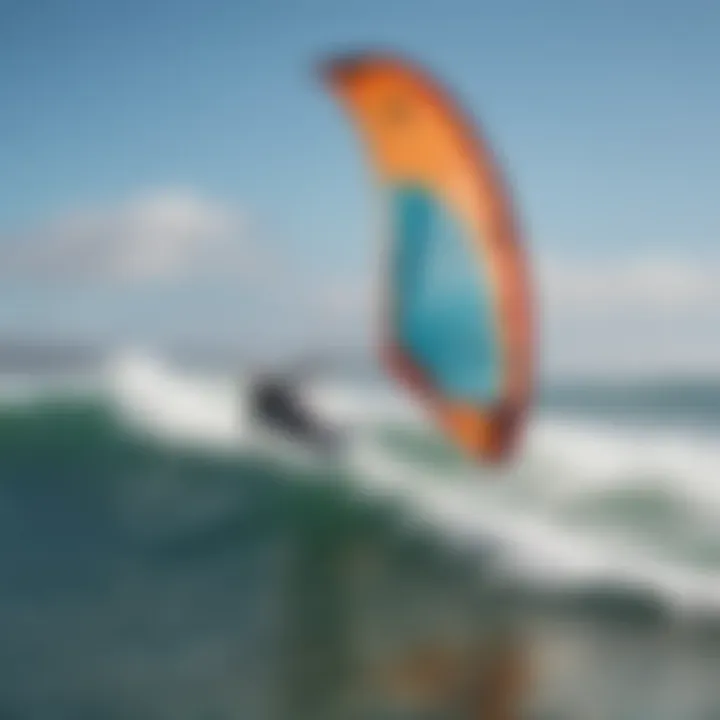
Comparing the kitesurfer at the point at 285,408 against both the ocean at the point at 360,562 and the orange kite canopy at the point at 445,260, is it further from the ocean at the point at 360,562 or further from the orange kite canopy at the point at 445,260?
the orange kite canopy at the point at 445,260

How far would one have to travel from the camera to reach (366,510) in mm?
2674

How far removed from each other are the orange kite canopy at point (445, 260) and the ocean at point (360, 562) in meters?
0.09

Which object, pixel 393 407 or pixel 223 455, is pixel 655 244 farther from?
pixel 223 455

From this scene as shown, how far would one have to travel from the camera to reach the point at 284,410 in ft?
8.25

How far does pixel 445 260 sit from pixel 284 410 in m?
0.47

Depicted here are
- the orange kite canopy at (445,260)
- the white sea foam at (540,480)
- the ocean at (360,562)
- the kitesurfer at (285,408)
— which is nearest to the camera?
the ocean at (360,562)

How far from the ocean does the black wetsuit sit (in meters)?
0.04

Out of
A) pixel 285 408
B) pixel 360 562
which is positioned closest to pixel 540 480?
pixel 360 562

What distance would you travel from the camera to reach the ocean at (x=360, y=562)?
208 centimetres

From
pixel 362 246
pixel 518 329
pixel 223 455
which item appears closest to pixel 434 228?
pixel 362 246

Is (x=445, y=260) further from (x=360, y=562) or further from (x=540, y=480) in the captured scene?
(x=360, y=562)

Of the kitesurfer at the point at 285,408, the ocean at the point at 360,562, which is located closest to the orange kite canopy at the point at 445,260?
the ocean at the point at 360,562

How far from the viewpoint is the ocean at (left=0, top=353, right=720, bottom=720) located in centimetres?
208

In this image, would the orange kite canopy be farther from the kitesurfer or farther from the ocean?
the kitesurfer
